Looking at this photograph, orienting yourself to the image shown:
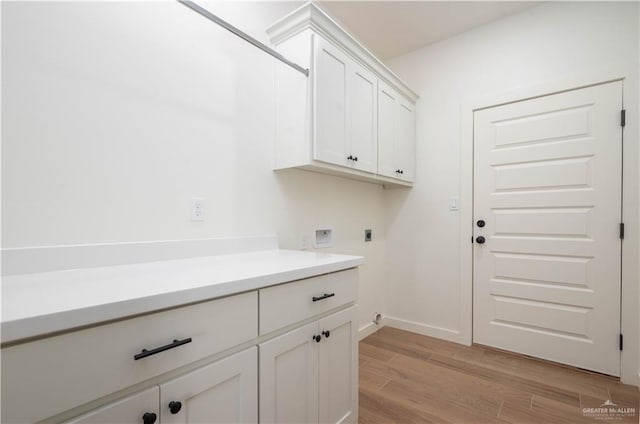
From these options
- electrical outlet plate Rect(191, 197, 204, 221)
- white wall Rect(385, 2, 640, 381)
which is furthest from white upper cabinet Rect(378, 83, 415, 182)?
electrical outlet plate Rect(191, 197, 204, 221)

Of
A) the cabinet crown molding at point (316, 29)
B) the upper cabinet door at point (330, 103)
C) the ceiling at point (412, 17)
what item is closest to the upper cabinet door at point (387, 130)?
the cabinet crown molding at point (316, 29)

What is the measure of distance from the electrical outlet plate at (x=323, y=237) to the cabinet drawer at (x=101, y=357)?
121cm

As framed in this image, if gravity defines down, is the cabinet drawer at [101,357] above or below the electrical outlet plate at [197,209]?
below

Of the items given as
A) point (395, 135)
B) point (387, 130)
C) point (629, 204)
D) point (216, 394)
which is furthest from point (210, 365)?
point (629, 204)

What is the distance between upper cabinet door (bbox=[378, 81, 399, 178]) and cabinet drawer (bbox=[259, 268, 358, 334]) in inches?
45.1

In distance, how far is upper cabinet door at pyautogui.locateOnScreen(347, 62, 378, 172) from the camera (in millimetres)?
1911

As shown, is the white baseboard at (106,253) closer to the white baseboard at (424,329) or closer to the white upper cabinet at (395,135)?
the white upper cabinet at (395,135)

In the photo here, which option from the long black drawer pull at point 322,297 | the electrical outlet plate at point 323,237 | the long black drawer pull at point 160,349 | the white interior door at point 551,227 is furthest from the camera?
the electrical outlet plate at point 323,237

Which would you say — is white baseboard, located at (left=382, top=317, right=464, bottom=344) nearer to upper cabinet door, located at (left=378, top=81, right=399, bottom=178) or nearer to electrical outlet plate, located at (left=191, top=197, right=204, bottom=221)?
upper cabinet door, located at (left=378, top=81, right=399, bottom=178)

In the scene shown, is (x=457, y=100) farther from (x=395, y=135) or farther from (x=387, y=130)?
(x=387, y=130)

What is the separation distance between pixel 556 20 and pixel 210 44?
2.46m

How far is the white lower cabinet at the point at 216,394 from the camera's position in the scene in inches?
29.9

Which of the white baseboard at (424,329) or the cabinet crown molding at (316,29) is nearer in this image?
the cabinet crown molding at (316,29)

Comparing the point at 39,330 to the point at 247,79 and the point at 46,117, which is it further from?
the point at 247,79
